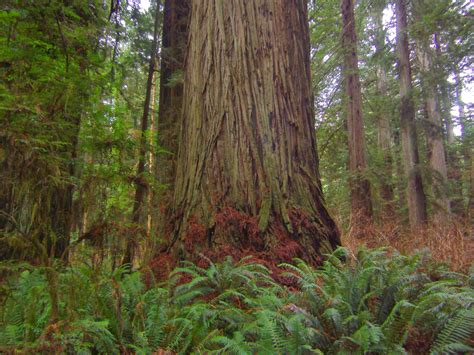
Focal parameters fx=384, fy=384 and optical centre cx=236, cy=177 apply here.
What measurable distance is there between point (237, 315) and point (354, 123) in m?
8.79

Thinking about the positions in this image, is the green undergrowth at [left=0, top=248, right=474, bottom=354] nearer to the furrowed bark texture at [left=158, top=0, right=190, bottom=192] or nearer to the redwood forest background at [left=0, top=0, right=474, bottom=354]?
the redwood forest background at [left=0, top=0, right=474, bottom=354]

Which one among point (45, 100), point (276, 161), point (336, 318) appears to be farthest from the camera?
point (276, 161)

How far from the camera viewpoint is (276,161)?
3.65 m

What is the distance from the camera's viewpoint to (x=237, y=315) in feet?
7.82

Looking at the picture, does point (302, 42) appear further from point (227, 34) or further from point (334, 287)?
point (334, 287)

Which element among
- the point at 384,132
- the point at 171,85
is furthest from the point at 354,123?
the point at 384,132

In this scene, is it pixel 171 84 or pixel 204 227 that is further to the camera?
pixel 171 84

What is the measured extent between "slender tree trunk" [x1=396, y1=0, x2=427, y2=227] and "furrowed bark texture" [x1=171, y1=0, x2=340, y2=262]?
6831mm

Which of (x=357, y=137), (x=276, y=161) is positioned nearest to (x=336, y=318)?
(x=276, y=161)

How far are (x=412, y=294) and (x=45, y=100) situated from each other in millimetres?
3145

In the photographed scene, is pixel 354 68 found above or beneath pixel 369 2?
beneath

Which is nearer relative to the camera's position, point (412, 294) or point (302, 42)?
point (412, 294)

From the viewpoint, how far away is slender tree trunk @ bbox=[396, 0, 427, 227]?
9.87m

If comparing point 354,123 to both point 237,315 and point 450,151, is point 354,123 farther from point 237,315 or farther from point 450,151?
point 450,151
